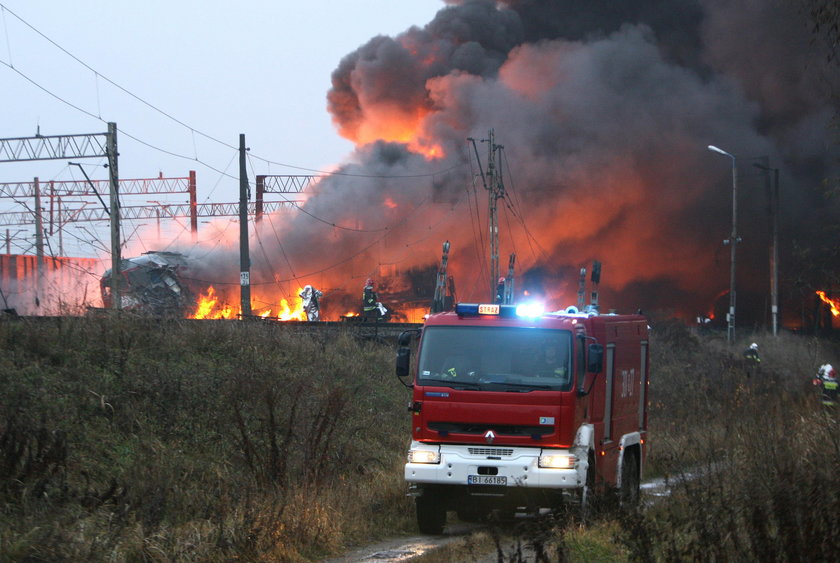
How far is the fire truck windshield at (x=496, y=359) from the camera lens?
10.0 meters

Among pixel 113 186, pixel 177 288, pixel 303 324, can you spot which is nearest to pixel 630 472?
pixel 303 324

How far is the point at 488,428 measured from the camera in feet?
32.6

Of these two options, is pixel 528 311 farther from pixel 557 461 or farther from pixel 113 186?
pixel 113 186

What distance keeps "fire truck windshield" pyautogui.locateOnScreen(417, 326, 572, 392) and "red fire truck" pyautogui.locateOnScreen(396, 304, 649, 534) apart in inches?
0.4

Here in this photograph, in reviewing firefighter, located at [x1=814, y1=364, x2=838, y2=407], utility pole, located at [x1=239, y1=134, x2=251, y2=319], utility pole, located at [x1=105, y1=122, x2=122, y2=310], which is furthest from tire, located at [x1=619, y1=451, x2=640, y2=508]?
utility pole, located at [x1=239, y1=134, x2=251, y2=319]

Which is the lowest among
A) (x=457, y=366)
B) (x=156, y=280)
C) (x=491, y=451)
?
(x=491, y=451)

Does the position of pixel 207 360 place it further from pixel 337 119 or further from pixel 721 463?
pixel 337 119

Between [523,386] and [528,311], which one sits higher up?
[528,311]

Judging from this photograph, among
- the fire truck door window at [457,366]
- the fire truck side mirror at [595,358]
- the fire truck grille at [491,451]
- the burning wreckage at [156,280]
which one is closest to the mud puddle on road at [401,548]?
the fire truck grille at [491,451]

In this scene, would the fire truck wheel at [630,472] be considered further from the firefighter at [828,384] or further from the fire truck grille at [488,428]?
the firefighter at [828,384]

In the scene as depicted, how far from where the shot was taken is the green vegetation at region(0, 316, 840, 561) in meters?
6.46

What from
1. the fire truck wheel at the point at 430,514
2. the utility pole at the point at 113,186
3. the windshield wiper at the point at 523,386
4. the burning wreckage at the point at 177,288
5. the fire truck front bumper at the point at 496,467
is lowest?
the fire truck wheel at the point at 430,514

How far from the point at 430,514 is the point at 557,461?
1546 millimetres

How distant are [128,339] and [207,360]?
1510 mm
